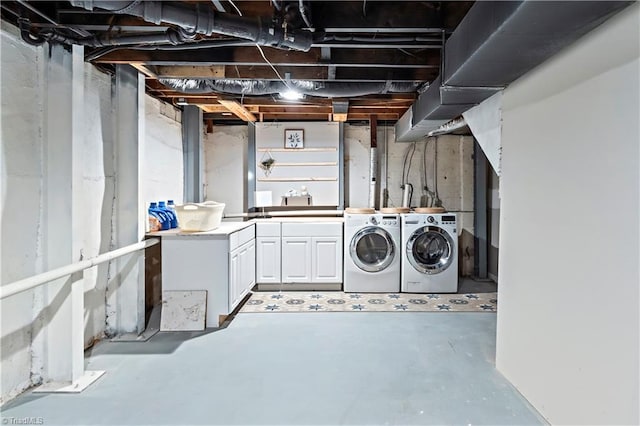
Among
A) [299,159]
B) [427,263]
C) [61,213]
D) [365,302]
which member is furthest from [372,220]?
[61,213]

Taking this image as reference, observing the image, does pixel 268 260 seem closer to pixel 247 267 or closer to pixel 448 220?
pixel 247 267

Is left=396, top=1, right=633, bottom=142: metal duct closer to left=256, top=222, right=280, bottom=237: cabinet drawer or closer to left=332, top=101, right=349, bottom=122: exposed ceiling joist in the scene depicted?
left=332, top=101, right=349, bottom=122: exposed ceiling joist

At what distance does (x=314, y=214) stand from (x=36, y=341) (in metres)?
3.33

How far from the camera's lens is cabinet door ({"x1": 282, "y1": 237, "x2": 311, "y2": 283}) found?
13.7ft

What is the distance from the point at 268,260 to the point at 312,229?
0.66 meters

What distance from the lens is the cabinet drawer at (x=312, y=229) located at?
4191 millimetres

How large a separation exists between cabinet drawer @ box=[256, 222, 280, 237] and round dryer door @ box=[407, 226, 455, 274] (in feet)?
5.31

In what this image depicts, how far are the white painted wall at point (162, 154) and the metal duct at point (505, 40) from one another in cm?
262

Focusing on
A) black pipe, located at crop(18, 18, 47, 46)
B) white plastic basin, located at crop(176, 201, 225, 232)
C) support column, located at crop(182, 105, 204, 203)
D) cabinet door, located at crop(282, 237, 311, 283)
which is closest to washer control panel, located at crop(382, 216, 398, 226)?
cabinet door, located at crop(282, 237, 311, 283)

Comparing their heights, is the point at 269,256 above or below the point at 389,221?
below

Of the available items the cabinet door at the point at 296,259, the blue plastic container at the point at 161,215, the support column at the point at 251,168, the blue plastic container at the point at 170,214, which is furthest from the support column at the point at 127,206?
the support column at the point at 251,168

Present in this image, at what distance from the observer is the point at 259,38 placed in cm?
193

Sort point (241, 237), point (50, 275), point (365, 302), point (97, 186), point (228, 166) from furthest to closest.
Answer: point (228, 166) < point (365, 302) < point (241, 237) < point (97, 186) < point (50, 275)

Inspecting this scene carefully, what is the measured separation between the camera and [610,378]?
138cm
